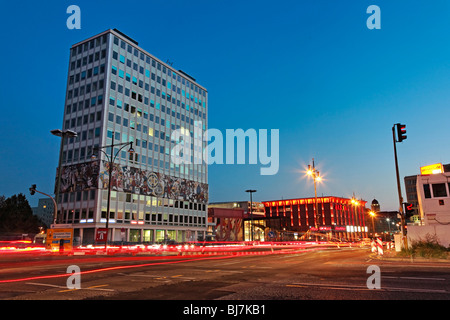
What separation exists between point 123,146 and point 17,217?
37.8 m

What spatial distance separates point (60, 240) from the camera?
27.9 metres

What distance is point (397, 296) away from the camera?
26.6ft

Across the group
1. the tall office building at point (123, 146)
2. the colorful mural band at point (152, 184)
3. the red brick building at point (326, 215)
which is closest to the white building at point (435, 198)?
the tall office building at point (123, 146)

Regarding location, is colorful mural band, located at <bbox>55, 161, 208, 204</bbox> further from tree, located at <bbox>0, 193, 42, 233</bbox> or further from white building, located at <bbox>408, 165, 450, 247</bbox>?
white building, located at <bbox>408, 165, 450, 247</bbox>

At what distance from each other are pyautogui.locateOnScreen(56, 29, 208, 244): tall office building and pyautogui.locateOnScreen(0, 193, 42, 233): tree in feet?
62.2

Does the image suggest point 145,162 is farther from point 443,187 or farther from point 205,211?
point 443,187

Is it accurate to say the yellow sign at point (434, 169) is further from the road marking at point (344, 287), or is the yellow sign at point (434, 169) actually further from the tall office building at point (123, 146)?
the tall office building at point (123, 146)

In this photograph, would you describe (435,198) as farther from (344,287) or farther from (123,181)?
(123,181)

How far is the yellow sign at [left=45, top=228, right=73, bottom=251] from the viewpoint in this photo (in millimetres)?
27812

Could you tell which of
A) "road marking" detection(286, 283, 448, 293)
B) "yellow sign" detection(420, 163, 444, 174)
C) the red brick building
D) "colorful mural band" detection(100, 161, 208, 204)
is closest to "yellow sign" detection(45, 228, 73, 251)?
"road marking" detection(286, 283, 448, 293)
